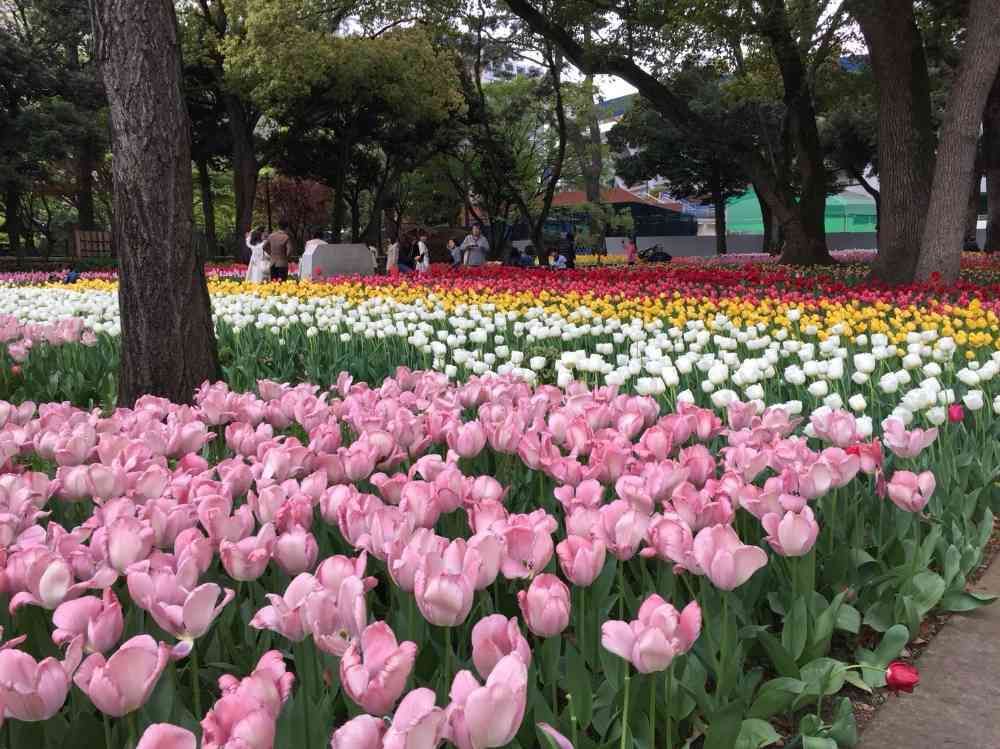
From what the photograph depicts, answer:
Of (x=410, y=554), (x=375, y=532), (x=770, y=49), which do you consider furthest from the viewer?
(x=770, y=49)

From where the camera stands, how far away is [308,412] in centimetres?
325

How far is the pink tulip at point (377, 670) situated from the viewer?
4.30 ft

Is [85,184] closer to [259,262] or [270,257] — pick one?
[259,262]

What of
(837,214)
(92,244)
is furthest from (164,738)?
(837,214)

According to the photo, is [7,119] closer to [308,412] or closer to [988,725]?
[308,412]

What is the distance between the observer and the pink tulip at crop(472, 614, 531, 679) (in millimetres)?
1401

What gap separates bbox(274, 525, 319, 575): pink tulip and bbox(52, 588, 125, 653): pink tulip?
1.25 ft

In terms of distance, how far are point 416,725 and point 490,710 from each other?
0.11 meters

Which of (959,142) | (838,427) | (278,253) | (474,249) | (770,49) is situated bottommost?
(838,427)

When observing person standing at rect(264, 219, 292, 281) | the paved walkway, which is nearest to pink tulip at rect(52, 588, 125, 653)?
the paved walkway

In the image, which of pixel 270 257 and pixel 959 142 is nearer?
pixel 959 142

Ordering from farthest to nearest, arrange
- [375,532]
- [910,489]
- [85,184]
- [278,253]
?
[85,184] < [278,253] < [910,489] < [375,532]

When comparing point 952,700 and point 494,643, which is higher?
point 494,643

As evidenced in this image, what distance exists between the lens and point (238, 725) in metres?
1.21
